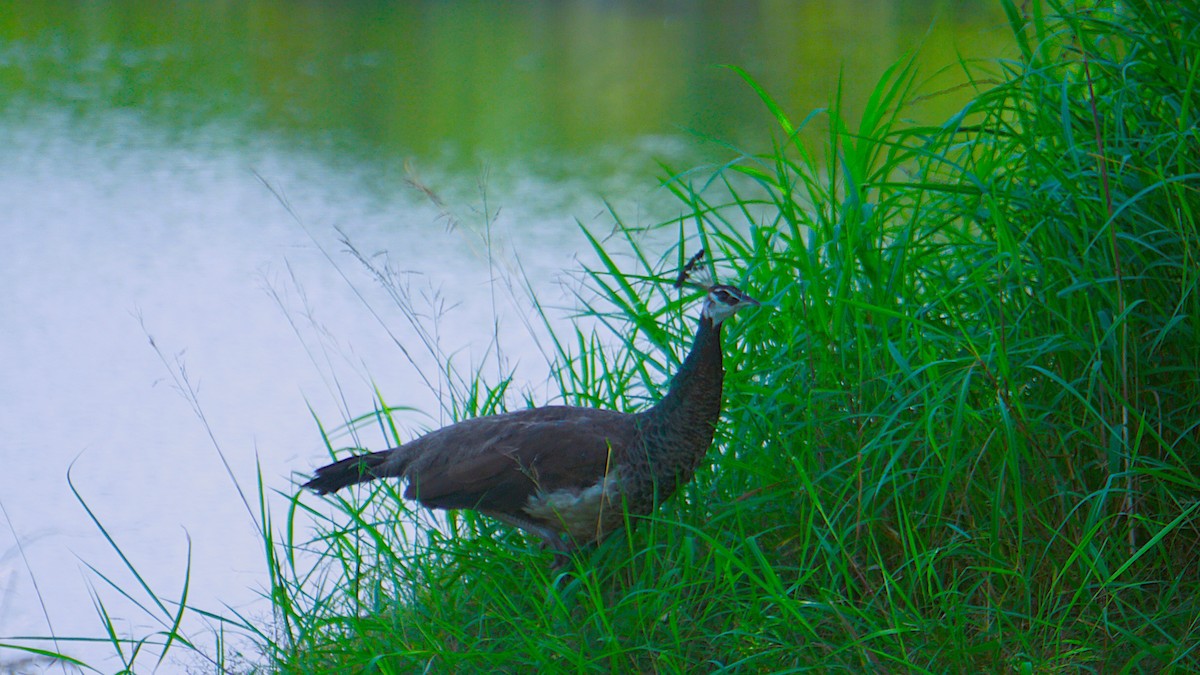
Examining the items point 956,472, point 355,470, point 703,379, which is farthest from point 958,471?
point 355,470

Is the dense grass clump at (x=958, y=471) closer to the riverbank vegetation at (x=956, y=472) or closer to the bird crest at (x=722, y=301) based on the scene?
the riverbank vegetation at (x=956, y=472)

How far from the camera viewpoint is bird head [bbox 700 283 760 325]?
2865mm

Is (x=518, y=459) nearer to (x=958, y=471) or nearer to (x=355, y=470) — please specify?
(x=355, y=470)

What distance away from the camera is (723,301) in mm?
2889

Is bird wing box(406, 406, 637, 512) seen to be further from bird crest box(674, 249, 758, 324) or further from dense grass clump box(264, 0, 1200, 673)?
bird crest box(674, 249, 758, 324)

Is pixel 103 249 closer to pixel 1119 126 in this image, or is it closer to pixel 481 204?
pixel 481 204

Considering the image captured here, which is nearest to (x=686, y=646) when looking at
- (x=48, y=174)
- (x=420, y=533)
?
(x=420, y=533)

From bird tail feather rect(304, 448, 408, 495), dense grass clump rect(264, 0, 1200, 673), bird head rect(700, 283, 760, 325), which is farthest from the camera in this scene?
bird tail feather rect(304, 448, 408, 495)

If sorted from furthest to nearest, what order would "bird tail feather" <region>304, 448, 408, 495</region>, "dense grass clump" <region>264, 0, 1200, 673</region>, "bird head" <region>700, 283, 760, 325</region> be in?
"bird tail feather" <region>304, 448, 408, 495</region>
"bird head" <region>700, 283, 760, 325</region>
"dense grass clump" <region>264, 0, 1200, 673</region>

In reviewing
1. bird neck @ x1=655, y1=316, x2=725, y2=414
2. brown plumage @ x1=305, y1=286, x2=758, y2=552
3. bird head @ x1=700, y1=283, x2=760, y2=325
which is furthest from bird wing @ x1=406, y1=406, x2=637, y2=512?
bird head @ x1=700, y1=283, x2=760, y2=325

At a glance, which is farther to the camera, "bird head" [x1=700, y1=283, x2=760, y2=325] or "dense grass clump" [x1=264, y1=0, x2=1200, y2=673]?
"bird head" [x1=700, y1=283, x2=760, y2=325]

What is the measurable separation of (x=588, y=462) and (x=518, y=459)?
158 mm

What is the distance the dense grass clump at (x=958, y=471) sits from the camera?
2609 mm

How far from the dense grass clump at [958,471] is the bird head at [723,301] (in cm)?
22
